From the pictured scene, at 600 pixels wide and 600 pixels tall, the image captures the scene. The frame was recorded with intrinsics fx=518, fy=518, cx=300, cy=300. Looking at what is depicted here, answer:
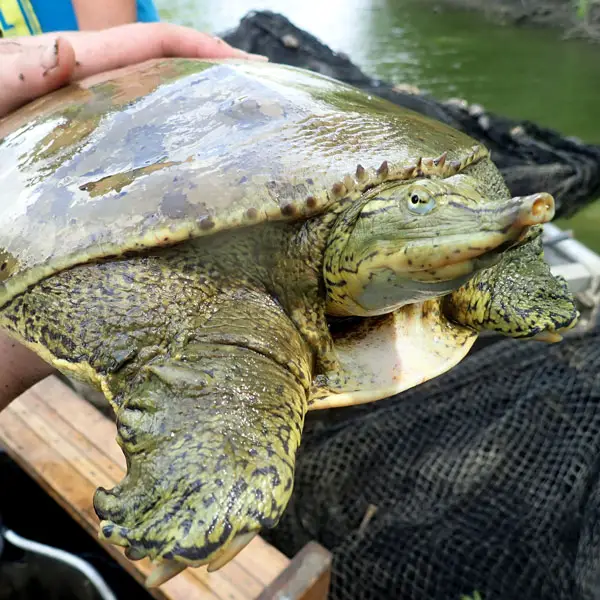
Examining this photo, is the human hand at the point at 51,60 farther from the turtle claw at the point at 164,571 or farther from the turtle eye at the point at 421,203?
the turtle eye at the point at 421,203

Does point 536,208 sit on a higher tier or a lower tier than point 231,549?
higher

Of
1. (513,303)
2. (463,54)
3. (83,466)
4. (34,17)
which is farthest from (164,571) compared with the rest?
(463,54)

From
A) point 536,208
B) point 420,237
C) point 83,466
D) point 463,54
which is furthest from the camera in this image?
point 463,54

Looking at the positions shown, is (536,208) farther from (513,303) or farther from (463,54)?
(463,54)

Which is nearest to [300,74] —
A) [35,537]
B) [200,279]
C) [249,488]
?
[200,279]

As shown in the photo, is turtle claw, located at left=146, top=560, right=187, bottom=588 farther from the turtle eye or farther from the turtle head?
the turtle eye

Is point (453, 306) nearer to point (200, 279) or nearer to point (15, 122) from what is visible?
point (200, 279)

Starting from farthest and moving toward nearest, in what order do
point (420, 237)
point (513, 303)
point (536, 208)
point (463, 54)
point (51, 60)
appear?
1. point (463, 54)
2. point (51, 60)
3. point (513, 303)
4. point (420, 237)
5. point (536, 208)

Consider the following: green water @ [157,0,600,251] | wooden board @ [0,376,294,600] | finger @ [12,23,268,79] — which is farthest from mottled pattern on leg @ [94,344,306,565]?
green water @ [157,0,600,251]
